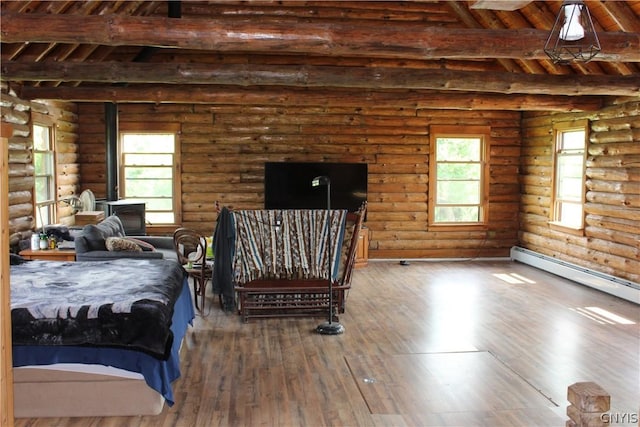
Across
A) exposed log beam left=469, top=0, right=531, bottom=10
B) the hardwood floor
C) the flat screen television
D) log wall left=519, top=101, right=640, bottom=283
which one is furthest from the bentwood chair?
log wall left=519, top=101, right=640, bottom=283

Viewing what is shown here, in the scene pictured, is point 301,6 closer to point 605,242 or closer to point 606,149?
point 606,149

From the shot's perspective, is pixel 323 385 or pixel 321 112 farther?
pixel 321 112

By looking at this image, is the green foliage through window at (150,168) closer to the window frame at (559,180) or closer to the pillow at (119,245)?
the pillow at (119,245)

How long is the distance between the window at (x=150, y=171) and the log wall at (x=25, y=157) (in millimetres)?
1104

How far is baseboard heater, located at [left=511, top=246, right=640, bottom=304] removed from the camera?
7.90m

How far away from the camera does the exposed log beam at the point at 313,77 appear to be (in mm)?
→ 6770

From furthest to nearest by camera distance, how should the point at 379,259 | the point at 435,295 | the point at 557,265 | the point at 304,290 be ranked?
the point at 379,259 < the point at 557,265 < the point at 435,295 < the point at 304,290

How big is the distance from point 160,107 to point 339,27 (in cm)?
542

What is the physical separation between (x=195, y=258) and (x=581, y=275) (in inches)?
218

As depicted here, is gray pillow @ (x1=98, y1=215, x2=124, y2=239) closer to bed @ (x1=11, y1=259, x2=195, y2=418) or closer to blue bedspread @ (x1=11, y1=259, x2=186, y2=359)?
blue bedspread @ (x1=11, y1=259, x2=186, y2=359)

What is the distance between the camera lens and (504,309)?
7.28 m

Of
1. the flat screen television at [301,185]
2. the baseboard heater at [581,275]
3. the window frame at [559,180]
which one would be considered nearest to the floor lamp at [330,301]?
the flat screen television at [301,185]

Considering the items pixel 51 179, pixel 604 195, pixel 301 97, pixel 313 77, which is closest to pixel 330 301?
pixel 313 77

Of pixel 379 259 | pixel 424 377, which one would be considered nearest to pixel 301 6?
pixel 379 259
